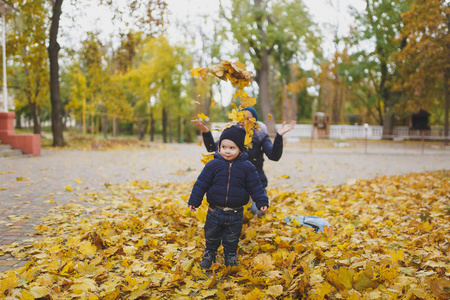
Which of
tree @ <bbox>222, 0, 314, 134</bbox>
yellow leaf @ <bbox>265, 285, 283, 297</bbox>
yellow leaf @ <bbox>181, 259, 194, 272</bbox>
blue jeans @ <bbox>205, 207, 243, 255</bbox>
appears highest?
tree @ <bbox>222, 0, 314, 134</bbox>

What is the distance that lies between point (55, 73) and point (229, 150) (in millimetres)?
16994

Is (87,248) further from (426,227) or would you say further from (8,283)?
(426,227)

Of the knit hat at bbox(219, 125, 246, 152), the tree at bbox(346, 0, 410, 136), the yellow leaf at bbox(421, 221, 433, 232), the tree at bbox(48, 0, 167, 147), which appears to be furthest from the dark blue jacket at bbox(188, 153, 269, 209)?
the tree at bbox(346, 0, 410, 136)

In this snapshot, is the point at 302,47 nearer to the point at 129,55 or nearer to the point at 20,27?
the point at 129,55

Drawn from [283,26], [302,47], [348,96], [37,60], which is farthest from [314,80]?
[37,60]

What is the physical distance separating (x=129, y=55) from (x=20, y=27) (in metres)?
6.55

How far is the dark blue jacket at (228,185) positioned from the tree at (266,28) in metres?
22.3

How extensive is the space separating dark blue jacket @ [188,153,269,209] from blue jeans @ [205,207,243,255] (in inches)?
3.3

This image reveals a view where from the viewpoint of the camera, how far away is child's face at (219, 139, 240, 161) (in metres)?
3.13

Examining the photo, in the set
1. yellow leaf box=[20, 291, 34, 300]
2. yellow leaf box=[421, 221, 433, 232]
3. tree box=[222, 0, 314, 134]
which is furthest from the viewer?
tree box=[222, 0, 314, 134]

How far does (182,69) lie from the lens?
2925cm

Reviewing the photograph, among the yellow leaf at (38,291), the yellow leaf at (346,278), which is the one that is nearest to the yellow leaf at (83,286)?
the yellow leaf at (38,291)

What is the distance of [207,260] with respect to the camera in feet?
10.6

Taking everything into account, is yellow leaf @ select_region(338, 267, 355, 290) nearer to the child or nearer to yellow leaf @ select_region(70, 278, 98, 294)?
the child
